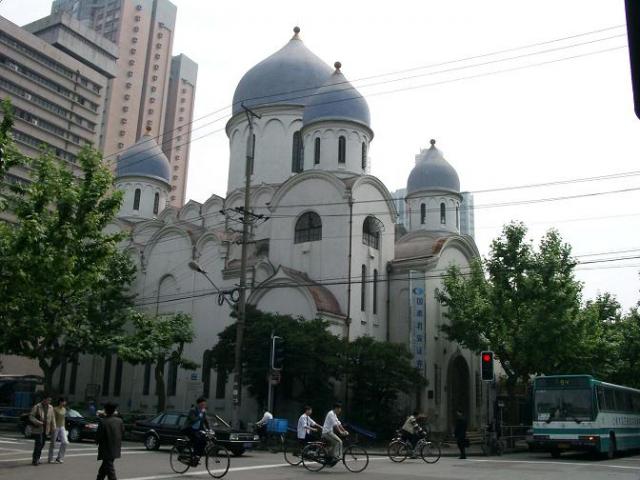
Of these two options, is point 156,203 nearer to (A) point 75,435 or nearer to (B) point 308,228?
(B) point 308,228

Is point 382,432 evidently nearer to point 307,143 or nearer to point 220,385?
point 220,385

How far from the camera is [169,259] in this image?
37.6 m

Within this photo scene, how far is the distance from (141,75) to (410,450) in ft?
276

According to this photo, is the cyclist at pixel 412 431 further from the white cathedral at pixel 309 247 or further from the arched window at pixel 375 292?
the arched window at pixel 375 292

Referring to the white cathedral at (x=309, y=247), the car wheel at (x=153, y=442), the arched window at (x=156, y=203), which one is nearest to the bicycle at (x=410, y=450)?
the car wheel at (x=153, y=442)

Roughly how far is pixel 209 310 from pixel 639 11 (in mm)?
32578

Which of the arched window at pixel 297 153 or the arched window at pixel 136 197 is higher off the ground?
the arched window at pixel 297 153

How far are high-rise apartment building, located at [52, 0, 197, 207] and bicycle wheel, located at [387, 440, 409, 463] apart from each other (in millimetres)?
72440

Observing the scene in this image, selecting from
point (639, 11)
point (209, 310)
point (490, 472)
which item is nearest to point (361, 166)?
point (209, 310)

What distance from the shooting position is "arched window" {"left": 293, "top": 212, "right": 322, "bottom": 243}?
31.7 m

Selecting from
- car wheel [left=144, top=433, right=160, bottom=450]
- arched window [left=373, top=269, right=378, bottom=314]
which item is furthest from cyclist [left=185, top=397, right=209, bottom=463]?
arched window [left=373, top=269, right=378, bottom=314]

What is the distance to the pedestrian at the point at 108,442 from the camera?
9.70 m

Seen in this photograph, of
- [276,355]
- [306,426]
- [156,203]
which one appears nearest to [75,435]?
[276,355]

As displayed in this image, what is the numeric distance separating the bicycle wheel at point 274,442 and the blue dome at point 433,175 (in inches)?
855
